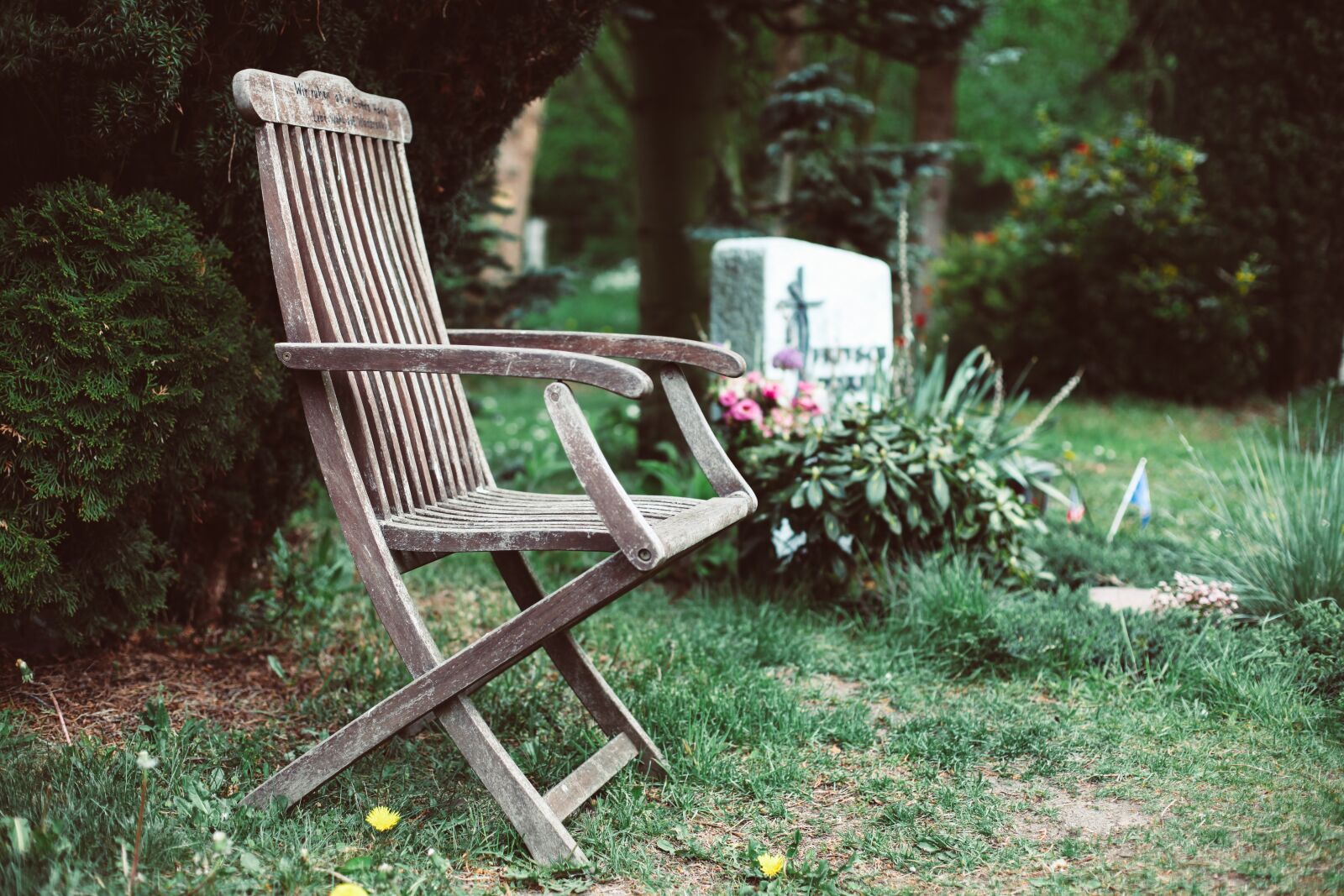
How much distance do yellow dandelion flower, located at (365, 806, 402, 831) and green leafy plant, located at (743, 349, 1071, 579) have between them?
176 cm

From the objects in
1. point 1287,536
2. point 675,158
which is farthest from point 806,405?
point 675,158

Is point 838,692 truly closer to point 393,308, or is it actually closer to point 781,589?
point 781,589

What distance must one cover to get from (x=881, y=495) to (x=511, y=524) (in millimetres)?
1672

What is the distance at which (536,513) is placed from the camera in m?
2.22

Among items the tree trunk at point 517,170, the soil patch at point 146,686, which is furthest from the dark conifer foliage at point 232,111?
the tree trunk at point 517,170

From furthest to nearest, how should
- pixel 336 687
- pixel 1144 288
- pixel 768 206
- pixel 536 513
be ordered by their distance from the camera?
pixel 1144 288 → pixel 768 206 → pixel 336 687 → pixel 536 513

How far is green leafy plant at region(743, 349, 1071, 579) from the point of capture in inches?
140

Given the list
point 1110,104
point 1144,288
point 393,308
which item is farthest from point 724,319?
point 1110,104

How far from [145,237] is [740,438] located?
6.76 feet

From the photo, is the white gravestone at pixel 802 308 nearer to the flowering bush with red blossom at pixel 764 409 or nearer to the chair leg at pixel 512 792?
the flowering bush with red blossom at pixel 764 409

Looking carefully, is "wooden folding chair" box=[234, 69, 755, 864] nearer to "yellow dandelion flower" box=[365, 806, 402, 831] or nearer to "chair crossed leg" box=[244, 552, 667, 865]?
"chair crossed leg" box=[244, 552, 667, 865]

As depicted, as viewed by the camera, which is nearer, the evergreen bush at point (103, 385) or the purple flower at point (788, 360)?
the evergreen bush at point (103, 385)

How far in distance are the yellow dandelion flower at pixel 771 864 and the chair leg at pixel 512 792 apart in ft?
1.09

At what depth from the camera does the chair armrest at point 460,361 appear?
1872 millimetres
